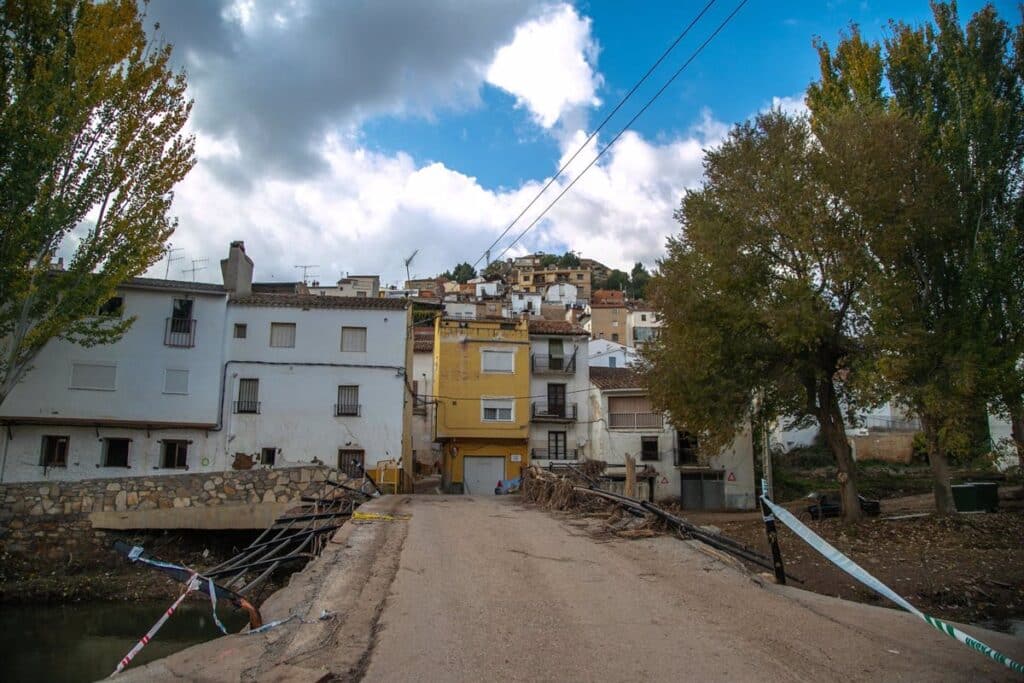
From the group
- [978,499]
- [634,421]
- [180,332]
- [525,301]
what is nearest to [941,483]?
[978,499]

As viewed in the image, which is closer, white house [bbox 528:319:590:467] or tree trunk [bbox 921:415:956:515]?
tree trunk [bbox 921:415:956:515]

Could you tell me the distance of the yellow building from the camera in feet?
133

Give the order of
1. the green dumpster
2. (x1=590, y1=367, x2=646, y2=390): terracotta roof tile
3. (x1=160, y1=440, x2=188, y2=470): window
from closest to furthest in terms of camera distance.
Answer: the green dumpster → (x1=160, y1=440, x2=188, y2=470): window → (x1=590, y1=367, x2=646, y2=390): terracotta roof tile

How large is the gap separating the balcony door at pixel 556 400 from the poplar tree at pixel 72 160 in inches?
955

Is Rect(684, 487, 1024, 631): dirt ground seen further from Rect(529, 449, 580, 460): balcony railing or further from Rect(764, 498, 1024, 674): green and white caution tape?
Rect(529, 449, 580, 460): balcony railing

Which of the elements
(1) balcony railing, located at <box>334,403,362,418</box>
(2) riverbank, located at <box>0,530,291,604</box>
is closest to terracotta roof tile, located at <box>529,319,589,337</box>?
(1) balcony railing, located at <box>334,403,362,418</box>

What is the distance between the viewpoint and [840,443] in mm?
21703

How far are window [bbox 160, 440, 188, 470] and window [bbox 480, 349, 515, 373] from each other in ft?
53.8

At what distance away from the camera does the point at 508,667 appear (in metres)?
5.48

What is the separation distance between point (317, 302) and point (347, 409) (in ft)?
16.4

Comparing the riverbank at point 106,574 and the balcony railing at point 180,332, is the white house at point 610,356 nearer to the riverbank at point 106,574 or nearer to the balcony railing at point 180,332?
the balcony railing at point 180,332

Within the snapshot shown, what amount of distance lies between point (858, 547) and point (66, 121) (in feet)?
76.2

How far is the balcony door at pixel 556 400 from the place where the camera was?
42500 mm

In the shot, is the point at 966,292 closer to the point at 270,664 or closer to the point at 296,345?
the point at 270,664
